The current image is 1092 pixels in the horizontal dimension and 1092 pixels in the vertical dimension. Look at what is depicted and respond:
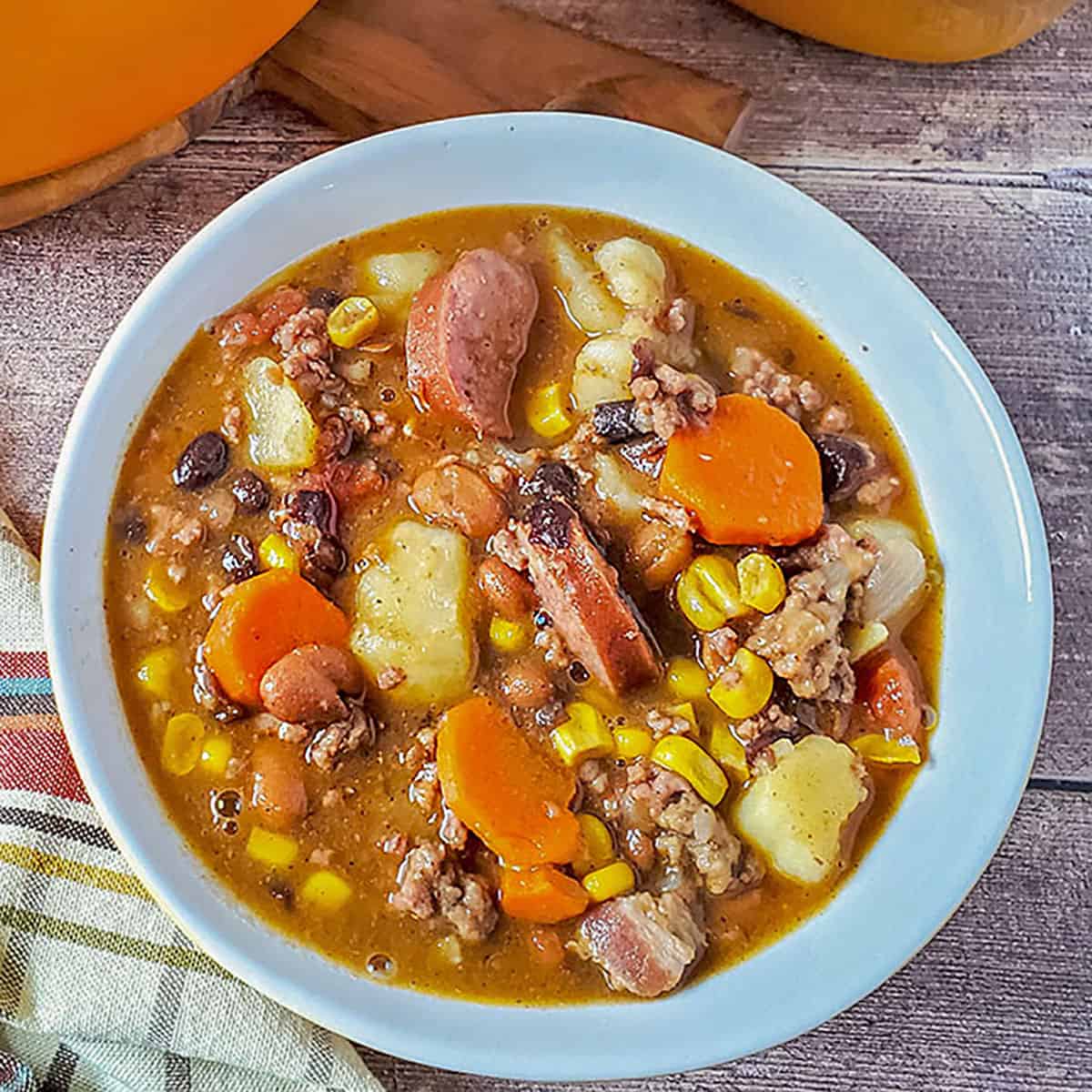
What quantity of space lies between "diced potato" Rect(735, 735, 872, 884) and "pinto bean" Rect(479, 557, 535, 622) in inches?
22.3

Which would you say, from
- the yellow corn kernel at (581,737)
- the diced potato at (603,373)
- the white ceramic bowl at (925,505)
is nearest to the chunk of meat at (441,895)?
the white ceramic bowl at (925,505)

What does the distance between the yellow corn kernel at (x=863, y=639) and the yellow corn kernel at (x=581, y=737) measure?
0.52 m

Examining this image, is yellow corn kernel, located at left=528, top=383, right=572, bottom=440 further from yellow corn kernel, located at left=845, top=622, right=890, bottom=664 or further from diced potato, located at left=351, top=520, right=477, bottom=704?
yellow corn kernel, located at left=845, top=622, right=890, bottom=664

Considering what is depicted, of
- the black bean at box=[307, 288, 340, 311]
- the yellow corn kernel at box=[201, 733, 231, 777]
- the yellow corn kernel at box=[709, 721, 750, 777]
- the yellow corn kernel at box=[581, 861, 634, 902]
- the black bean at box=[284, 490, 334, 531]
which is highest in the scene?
the black bean at box=[307, 288, 340, 311]

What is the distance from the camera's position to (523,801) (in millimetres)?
2691

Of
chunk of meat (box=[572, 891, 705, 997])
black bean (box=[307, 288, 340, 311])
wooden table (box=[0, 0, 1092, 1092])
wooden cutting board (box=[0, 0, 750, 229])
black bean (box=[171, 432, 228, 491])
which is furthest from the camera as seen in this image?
wooden cutting board (box=[0, 0, 750, 229])

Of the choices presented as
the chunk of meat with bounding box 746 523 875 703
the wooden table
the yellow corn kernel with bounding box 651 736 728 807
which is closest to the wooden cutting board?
the wooden table

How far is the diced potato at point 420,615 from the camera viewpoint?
276 centimetres

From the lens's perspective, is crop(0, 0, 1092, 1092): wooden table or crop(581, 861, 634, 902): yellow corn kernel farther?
crop(0, 0, 1092, 1092): wooden table

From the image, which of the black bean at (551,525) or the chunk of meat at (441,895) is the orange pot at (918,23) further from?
the chunk of meat at (441,895)

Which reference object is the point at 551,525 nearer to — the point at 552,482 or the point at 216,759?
the point at 552,482

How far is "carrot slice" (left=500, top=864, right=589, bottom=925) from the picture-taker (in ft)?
8.68

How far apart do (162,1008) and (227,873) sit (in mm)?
391

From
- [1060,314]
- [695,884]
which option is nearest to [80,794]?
[695,884]
